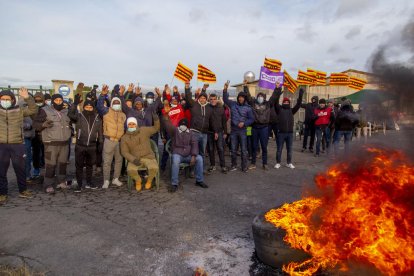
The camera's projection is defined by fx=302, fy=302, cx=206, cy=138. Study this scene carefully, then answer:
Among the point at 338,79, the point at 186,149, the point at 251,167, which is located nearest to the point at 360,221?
the point at 186,149

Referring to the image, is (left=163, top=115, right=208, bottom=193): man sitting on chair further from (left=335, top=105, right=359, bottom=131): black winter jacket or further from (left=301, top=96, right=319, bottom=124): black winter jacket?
(left=301, top=96, right=319, bottom=124): black winter jacket

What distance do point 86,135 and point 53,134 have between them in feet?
2.19

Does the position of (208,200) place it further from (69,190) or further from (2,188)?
(2,188)

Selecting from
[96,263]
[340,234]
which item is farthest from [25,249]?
[340,234]

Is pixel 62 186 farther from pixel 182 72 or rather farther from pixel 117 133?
pixel 182 72

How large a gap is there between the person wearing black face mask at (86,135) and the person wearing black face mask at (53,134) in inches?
9.5

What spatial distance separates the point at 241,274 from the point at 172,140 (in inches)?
173

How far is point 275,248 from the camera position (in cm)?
349

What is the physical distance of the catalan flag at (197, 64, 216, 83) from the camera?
12.2 metres

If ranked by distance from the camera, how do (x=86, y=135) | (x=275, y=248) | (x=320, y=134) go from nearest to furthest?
(x=275, y=248)
(x=86, y=135)
(x=320, y=134)

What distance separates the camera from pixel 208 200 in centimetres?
631

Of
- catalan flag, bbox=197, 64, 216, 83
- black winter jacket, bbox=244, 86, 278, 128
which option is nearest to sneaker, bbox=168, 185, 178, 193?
black winter jacket, bbox=244, 86, 278, 128

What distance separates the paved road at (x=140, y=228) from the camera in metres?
3.84

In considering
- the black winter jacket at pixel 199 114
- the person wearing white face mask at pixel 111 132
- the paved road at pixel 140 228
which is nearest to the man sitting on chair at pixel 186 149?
the paved road at pixel 140 228
